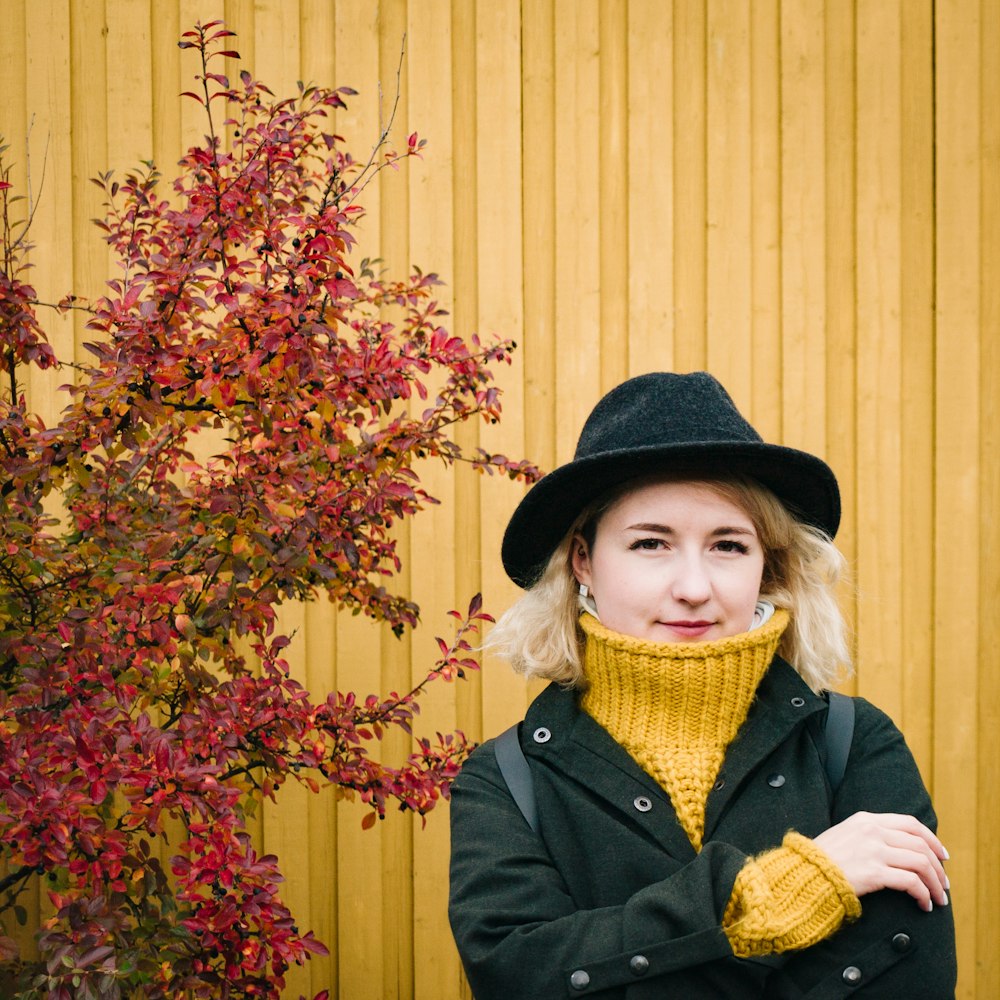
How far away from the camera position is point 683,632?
1556mm

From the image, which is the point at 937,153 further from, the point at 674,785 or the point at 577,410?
the point at 674,785

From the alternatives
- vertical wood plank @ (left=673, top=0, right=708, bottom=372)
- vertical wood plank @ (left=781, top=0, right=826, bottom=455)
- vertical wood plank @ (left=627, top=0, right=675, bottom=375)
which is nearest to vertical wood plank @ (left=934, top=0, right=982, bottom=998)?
vertical wood plank @ (left=781, top=0, right=826, bottom=455)

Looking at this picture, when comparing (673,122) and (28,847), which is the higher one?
(673,122)

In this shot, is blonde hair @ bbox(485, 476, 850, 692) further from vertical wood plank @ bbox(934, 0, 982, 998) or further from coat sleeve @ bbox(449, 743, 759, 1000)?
vertical wood plank @ bbox(934, 0, 982, 998)

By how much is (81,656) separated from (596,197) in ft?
7.34

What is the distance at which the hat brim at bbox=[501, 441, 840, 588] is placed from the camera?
5.05ft

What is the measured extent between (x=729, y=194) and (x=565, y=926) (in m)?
2.64

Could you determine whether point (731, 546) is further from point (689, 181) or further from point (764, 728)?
point (689, 181)

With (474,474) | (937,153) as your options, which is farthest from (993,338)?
(474,474)

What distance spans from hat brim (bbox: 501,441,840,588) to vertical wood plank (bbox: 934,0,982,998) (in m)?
1.84

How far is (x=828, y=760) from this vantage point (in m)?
1.58

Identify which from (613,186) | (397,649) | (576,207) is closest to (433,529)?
(397,649)

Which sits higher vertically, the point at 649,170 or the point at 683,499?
the point at 649,170

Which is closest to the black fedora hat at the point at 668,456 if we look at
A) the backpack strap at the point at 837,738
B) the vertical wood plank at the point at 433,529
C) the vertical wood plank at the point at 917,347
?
the backpack strap at the point at 837,738
